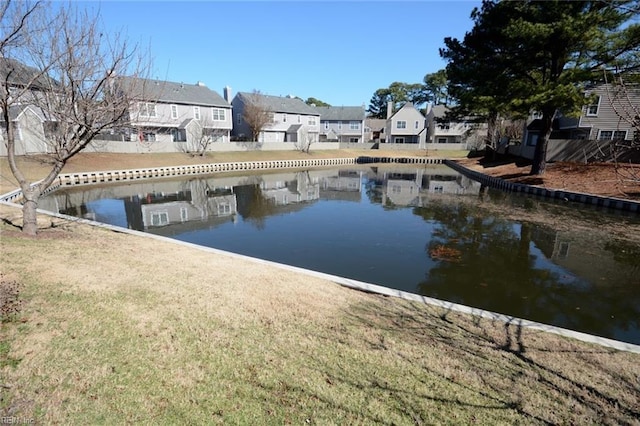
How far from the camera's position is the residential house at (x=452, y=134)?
181ft

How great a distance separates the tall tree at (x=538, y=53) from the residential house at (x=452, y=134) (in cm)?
3090

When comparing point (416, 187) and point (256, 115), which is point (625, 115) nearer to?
point (416, 187)

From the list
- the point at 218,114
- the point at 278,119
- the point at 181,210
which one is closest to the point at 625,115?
the point at 181,210

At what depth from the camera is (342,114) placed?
67.3m

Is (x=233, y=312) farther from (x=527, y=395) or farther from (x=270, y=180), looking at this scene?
(x=270, y=180)

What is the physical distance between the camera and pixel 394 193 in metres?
25.0

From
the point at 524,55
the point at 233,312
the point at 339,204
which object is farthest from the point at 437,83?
the point at 233,312

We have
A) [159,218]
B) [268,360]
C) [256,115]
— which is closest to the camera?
[268,360]

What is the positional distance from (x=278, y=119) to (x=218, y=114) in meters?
10.6

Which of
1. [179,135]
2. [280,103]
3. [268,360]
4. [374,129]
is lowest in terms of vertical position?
[268,360]

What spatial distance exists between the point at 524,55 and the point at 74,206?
29.0 metres

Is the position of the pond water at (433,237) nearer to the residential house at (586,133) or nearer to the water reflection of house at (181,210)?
the water reflection of house at (181,210)

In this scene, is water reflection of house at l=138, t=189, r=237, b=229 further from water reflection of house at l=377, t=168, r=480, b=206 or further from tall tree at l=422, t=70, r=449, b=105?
tall tree at l=422, t=70, r=449, b=105

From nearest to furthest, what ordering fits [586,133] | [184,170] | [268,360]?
[268,360], [586,133], [184,170]
